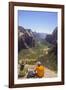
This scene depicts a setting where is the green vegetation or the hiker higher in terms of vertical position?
the green vegetation

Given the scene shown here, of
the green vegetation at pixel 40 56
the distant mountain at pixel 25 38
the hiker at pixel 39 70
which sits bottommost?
the hiker at pixel 39 70

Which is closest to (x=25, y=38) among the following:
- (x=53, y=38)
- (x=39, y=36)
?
(x=39, y=36)

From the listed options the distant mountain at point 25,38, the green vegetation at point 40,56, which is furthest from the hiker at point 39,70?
the distant mountain at point 25,38

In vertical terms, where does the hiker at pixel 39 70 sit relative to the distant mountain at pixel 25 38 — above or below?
below

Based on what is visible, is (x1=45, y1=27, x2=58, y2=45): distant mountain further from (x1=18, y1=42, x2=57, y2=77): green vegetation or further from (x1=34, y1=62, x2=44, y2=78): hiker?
(x1=34, y1=62, x2=44, y2=78): hiker

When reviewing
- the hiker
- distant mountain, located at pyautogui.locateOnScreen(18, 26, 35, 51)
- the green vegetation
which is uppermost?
distant mountain, located at pyautogui.locateOnScreen(18, 26, 35, 51)

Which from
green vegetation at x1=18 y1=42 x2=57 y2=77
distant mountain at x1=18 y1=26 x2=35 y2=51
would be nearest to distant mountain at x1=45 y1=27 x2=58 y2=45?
green vegetation at x1=18 y1=42 x2=57 y2=77

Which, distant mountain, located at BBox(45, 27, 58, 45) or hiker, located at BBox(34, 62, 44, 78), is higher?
distant mountain, located at BBox(45, 27, 58, 45)

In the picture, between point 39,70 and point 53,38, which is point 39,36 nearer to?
point 53,38

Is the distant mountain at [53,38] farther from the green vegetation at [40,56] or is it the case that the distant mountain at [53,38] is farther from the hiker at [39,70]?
the hiker at [39,70]

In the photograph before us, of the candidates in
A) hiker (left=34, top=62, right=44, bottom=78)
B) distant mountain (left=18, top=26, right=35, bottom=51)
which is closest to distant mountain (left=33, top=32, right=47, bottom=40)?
distant mountain (left=18, top=26, right=35, bottom=51)

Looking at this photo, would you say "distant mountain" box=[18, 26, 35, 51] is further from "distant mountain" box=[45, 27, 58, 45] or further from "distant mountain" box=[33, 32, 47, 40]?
"distant mountain" box=[45, 27, 58, 45]
